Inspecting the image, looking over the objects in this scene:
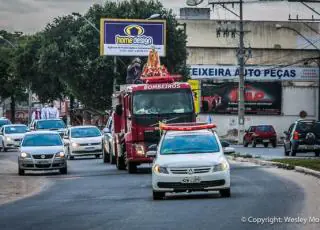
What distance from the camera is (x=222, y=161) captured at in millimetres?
24578

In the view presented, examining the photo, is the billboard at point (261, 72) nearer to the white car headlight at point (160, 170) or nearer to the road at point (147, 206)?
the road at point (147, 206)

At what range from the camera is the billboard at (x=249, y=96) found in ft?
313

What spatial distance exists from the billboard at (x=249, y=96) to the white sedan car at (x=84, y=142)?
40.8 m

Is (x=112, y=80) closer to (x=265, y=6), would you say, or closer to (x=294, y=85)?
(x=294, y=85)

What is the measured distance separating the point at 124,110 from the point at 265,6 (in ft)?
219

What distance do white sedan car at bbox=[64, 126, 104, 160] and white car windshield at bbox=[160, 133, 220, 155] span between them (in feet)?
92.4

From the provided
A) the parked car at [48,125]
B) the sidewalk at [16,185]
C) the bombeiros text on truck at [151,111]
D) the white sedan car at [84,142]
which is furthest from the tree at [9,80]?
the bombeiros text on truck at [151,111]

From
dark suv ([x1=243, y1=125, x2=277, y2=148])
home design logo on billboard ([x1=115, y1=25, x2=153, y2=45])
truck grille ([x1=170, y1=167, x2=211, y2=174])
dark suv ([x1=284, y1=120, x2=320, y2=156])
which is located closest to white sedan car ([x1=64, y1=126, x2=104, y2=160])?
dark suv ([x1=284, y1=120, x2=320, y2=156])

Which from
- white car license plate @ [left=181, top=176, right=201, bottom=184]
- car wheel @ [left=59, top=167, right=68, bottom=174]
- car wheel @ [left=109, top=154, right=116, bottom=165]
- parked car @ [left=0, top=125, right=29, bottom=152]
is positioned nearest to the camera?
white car license plate @ [left=181, top=176, right=201, bottom=184]

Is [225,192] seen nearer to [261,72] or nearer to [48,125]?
[48,125]

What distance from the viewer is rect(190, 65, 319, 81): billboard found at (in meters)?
96.5

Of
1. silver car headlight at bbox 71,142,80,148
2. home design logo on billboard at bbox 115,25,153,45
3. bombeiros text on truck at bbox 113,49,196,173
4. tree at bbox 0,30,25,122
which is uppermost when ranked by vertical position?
home design logo on billboard at bbox 115,25,153,45

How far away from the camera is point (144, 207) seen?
22.6 meters

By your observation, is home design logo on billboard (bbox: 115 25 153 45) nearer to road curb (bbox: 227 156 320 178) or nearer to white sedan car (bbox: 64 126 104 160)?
white sedan car (bbox: 64 126 104 160)
